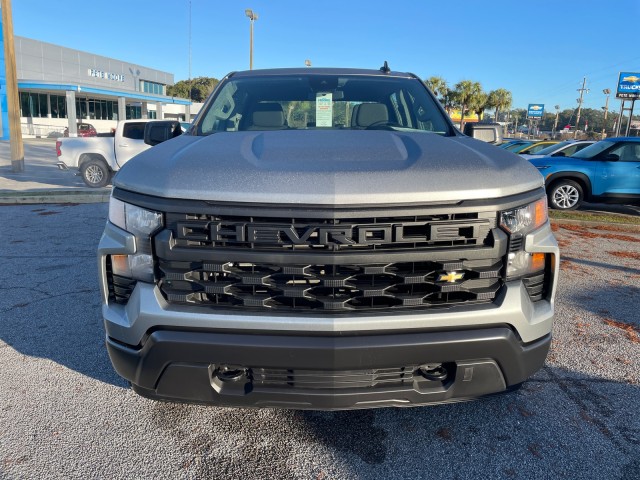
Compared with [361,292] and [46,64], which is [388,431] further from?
[46,64]

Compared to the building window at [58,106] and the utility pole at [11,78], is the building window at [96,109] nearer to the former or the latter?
the building window at [58,106]

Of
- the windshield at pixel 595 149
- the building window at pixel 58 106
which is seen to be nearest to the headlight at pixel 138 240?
the windshield at pixel 595 149

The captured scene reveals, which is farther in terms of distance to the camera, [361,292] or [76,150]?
[76,150]

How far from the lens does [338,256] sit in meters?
2.00

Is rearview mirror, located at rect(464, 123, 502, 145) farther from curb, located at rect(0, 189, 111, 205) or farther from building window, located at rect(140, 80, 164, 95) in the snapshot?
building window, located at rect(140, 80, 164, 95)

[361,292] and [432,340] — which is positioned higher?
[361,292]

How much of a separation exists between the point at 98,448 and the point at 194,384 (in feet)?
2.48

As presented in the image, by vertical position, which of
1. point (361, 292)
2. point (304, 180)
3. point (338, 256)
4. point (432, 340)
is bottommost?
point (432, 340)

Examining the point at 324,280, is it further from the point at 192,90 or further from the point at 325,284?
the point at 192,90

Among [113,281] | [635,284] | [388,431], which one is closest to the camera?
[113,281]

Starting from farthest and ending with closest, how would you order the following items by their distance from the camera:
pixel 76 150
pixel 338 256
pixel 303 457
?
pixel 76 150 → pixel 303 457 → pixel 338 256

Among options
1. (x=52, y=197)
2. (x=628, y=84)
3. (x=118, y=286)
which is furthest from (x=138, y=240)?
(x=628, y=84)

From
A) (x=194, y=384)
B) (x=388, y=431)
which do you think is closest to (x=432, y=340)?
(x=388, y=431)

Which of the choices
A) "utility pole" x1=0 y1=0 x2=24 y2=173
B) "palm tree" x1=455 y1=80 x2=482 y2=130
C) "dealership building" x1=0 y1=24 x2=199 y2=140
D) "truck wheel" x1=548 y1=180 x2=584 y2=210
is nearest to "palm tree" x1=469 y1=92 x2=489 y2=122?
"palm tree" x1=455 y1=80 x2=482 y2=130
